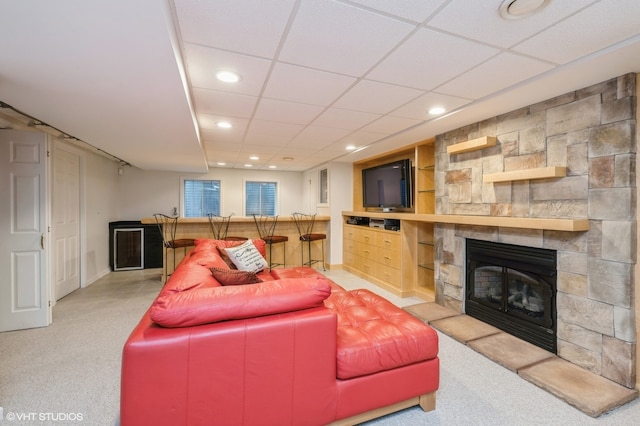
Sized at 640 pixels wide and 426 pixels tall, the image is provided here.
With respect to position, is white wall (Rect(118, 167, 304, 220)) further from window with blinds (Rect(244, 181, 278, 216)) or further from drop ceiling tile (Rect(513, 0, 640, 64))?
drop ceiling tile (Rect(513, 0, 640, 64))

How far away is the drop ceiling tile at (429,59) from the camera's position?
5.33 ft

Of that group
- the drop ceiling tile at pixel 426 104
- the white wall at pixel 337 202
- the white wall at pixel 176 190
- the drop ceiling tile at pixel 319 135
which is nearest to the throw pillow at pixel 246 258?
the drop ceiling tile at pixel 319 135

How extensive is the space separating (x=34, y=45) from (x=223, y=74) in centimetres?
98

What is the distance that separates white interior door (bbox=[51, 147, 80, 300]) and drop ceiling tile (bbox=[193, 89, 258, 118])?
8.21 ft

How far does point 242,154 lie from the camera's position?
5.04m

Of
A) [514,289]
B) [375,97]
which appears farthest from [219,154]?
[514,289]

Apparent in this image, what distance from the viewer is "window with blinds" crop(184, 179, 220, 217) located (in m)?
6.75

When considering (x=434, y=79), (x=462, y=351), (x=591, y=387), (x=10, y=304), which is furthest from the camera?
(x=10, y=304)

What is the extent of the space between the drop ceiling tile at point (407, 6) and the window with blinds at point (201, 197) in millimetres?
6285

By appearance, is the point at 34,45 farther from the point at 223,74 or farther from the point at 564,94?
the point at 564,94

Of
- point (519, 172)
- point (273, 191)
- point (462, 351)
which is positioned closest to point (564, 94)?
point (519, 172)

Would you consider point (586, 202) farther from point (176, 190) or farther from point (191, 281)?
point (176, 190)

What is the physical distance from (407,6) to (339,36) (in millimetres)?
386

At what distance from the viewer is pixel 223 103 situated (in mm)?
2580
